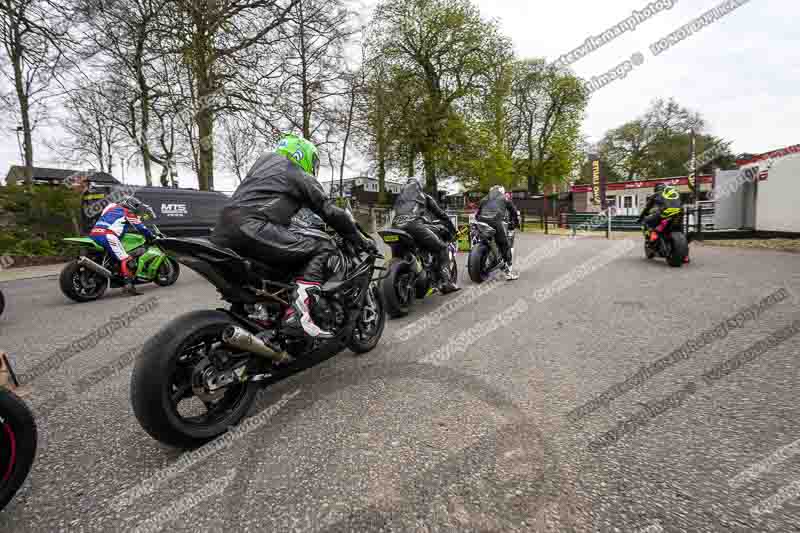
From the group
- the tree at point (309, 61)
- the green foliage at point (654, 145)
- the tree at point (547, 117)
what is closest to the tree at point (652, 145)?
the green foliage at point (654, 145)

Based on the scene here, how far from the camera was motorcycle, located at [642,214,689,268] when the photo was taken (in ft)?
25.1

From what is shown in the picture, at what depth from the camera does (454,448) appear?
204 centimetres

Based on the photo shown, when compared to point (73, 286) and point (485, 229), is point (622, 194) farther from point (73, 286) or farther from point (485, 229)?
point (73, 286)

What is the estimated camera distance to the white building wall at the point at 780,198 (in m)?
11.8

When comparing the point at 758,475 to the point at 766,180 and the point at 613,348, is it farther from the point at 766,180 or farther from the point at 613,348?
the point at 766,180

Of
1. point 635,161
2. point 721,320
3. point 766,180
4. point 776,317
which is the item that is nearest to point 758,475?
point 721,320

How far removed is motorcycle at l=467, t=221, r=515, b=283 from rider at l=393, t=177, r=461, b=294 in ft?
4.06

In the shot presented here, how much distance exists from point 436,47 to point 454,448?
97.6 ft

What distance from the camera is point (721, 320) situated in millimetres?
4156

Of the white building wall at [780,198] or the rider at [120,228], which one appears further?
the white building wall at [780,198]

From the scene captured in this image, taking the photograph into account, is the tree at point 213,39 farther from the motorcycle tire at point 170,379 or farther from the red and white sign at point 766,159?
the red and white sign at point 766,159

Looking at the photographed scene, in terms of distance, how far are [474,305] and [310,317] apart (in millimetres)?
3164

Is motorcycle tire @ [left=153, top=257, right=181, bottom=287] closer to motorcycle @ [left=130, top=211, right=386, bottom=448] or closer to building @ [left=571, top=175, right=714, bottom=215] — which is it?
motorcycle @ [left=130, top=211, right=386, bottom=448]

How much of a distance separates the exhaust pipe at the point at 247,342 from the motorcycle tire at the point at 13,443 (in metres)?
0.81
